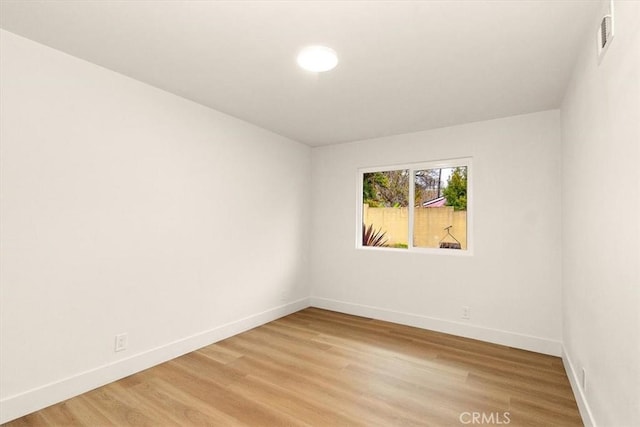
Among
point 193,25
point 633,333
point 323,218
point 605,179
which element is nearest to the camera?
point 633,333

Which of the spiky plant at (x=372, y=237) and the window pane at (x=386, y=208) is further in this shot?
the spiky plant at (x=372, y=237)

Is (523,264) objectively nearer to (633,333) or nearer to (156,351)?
(633,333)

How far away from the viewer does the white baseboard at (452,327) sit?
3.16 metres

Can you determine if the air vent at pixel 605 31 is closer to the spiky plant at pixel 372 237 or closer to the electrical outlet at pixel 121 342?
the spiky plant at pixel 372 237

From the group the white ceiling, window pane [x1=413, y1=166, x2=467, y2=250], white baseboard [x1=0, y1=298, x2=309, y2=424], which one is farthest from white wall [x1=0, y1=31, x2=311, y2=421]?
window pane [x1=413, y1=166, x2=467, y2=250]

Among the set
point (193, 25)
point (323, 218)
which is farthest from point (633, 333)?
point (323, 218)

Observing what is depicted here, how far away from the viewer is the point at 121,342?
2576 mm

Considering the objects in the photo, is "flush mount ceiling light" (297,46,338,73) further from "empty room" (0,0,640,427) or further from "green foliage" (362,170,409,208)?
"green foliage" (362,170,409,208)

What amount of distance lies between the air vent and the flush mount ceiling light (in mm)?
1459

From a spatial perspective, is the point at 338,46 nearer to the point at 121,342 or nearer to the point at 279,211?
the point at 279,211

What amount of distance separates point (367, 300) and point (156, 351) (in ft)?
8.49

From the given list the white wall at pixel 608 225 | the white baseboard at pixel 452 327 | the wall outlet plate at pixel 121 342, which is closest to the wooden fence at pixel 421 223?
the white baseboard at pixel 452 327

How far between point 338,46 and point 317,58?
0.55 ft

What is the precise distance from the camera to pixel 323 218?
4.75 meters
